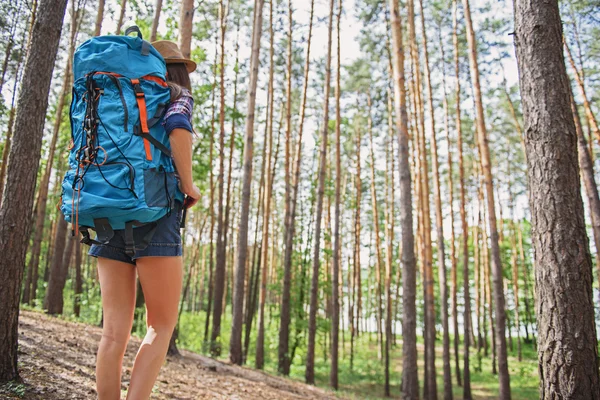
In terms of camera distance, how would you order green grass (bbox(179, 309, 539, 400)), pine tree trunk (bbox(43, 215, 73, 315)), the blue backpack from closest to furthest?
the blue backpack
pine tree trunk (bbox(43, 215, 73, 315))
green grass (bbox(179, 309, 539, 400))

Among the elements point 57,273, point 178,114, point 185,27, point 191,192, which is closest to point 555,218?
point 191,192

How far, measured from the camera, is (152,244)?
180cm

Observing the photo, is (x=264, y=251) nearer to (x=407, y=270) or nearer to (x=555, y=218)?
(x=407, y=270)

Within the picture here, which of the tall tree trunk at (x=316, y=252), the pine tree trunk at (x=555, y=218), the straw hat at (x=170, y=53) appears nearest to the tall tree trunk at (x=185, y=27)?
the straw hat at (x=170, y=53)

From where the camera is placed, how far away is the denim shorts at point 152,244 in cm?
179

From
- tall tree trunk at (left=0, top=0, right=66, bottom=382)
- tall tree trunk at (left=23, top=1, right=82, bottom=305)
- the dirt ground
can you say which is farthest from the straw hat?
tall tree trunk at (left=23, top=1, right=82, bottom=305)

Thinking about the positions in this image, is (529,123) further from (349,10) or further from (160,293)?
(349,10)

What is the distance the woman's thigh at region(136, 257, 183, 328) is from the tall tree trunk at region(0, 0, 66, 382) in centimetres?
175

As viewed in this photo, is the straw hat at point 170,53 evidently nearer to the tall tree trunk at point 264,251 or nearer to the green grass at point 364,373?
the tall tree trunk at point 264,251

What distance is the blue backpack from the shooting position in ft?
5.62

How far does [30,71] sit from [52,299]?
7181 mm

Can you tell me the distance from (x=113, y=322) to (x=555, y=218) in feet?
9.58

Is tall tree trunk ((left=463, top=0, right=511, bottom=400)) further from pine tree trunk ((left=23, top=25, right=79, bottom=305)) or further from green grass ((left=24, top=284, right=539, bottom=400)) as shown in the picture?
pine tree trunk ((left=23, top=25, right=79, bottom=305))

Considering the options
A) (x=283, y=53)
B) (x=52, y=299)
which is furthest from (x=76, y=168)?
(x=283, y=53)
